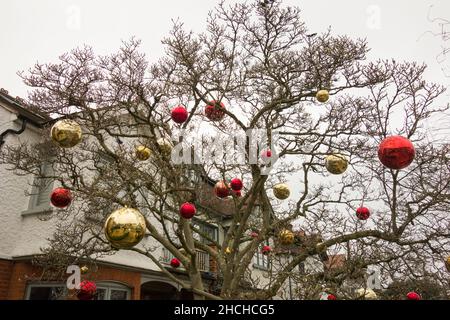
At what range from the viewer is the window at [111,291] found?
9406 mm

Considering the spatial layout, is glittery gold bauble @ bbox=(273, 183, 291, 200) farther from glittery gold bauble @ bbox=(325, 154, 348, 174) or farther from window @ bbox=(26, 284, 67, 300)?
window @ bbox=(26, 284, 67, 300)

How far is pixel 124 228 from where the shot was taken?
11.2 ft

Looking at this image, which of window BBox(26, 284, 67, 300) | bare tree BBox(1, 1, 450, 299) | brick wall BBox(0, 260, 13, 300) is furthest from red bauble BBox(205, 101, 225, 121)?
brick wall BBox(0, 260, 13, 300)

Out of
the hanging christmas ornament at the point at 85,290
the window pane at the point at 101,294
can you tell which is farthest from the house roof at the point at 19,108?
the hanging christmas ornament at the point at 85,290

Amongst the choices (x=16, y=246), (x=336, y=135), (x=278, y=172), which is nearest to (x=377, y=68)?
(x=336, y=135)

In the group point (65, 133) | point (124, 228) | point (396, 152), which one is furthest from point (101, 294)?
point (396, 152)

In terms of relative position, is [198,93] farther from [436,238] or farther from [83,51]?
[436,238]

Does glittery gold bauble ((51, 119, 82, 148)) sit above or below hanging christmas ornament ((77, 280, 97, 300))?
above

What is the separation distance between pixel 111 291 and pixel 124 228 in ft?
24.0

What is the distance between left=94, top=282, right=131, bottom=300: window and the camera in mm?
9406

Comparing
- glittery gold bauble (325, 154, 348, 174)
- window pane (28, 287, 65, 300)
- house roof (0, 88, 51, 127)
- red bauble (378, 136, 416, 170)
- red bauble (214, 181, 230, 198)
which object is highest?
house roof (0, 88, 51, 127)

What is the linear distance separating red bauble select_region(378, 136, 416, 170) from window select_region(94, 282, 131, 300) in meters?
8.28

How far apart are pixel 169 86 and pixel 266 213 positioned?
11.0 ft
